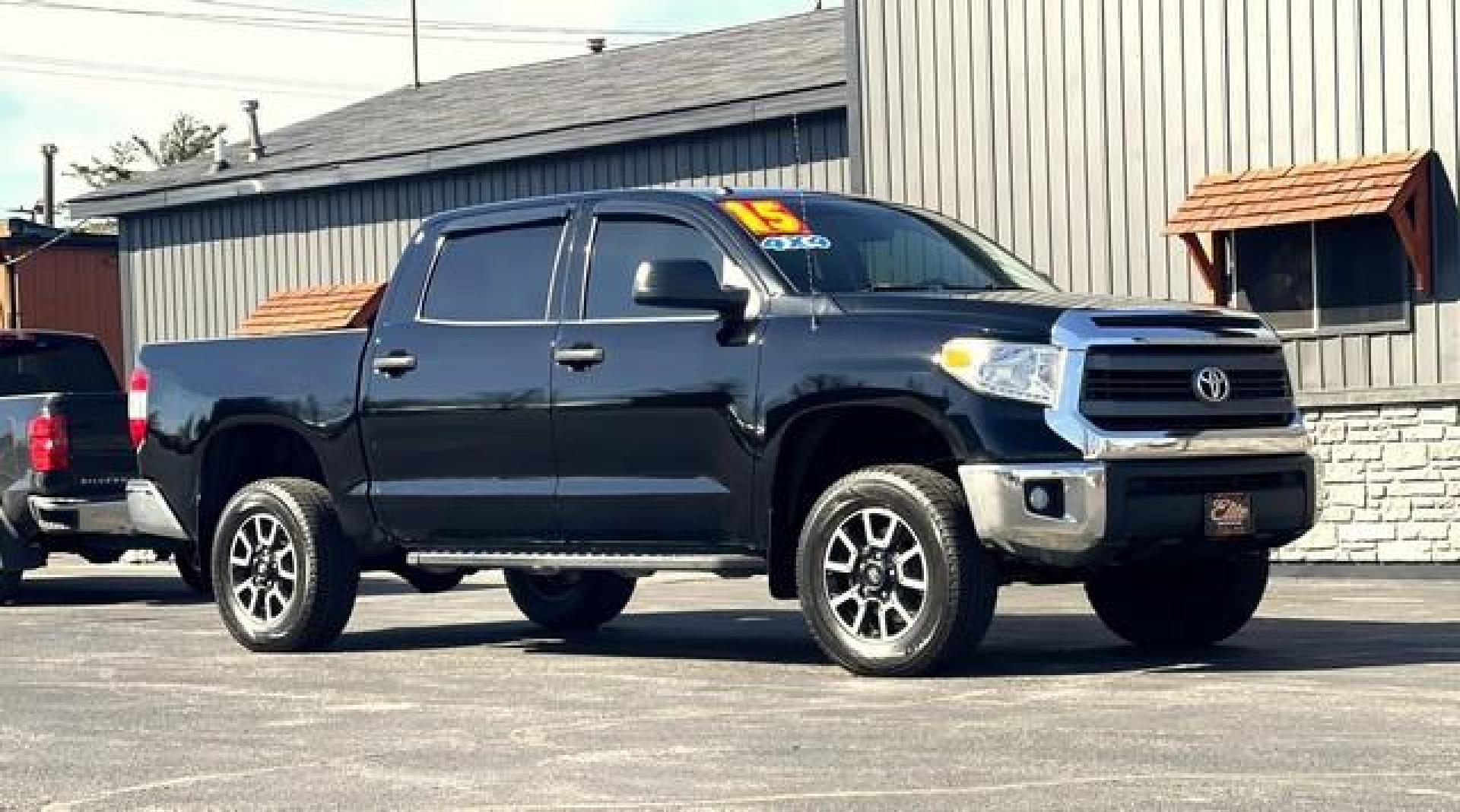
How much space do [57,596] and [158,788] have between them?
10.5 meters

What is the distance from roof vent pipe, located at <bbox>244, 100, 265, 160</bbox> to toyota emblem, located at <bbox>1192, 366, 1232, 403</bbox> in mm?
20432

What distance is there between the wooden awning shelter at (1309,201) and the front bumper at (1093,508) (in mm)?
8302

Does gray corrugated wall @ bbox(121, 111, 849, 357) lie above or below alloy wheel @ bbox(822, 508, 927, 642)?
above

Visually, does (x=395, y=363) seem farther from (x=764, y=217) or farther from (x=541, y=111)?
(x=541, y=111)

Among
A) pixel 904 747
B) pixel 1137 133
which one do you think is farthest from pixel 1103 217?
pixel 904 747

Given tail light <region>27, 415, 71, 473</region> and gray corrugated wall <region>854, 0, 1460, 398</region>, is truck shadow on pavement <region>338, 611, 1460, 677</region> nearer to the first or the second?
tail light <region>27, 415, 71, 473</region>

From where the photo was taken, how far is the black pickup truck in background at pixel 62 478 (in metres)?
15.3

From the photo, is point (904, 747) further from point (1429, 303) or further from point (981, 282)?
point (1429, 303)

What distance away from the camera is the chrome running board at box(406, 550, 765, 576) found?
9.68 metres

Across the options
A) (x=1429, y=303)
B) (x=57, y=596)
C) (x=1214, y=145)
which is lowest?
(x=57, y=596)

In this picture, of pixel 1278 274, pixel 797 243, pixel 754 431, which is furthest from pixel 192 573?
pixel 1278 274

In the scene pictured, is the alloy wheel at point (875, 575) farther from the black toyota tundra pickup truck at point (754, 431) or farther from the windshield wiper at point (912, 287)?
the windshield wiper at point (912, 287)

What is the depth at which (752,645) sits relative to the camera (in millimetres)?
11078

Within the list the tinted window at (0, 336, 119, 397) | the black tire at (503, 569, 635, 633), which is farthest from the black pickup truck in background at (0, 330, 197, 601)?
the black tire at (503, 569, 635, 633)
